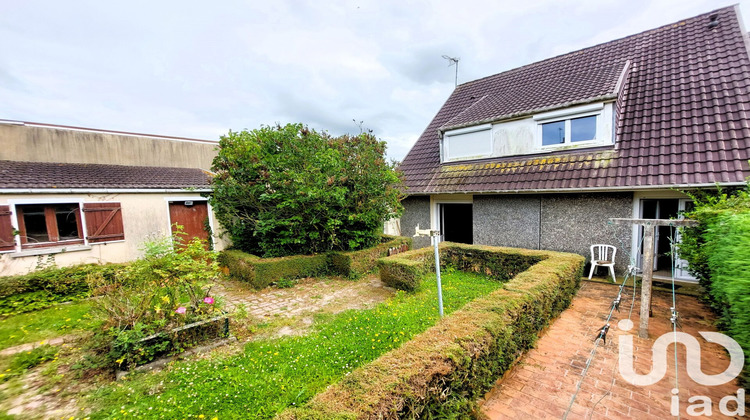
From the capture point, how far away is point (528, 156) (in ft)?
28.0

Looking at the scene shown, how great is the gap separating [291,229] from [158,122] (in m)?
14.2

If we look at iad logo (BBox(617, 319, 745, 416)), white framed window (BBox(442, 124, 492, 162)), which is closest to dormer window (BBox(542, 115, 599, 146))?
white framed window (BBox(442, 124, 492, 162))

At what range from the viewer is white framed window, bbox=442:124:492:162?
937 cm

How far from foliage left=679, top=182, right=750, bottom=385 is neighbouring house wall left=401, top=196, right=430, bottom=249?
6.65 meters

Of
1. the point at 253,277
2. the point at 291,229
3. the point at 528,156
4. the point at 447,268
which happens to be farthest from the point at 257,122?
the point at 528,156

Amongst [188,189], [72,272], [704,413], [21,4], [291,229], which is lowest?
[704,413]

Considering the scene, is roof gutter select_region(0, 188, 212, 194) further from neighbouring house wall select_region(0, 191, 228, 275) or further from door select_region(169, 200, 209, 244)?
door select_region(169, 200, 209, 244)

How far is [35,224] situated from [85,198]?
1262 millimetres

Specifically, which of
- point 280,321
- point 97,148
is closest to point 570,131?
Answer: point 280,321

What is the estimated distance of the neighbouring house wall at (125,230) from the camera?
Answer: 705cm

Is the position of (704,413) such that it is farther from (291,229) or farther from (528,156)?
(291,229)

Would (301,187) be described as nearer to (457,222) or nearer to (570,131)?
(457,222)

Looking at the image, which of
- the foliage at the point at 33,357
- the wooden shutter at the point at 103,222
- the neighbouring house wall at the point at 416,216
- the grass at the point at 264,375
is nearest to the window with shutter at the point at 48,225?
the wooden shutter at the point at 103,222

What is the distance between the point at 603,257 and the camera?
7062 millimetres
